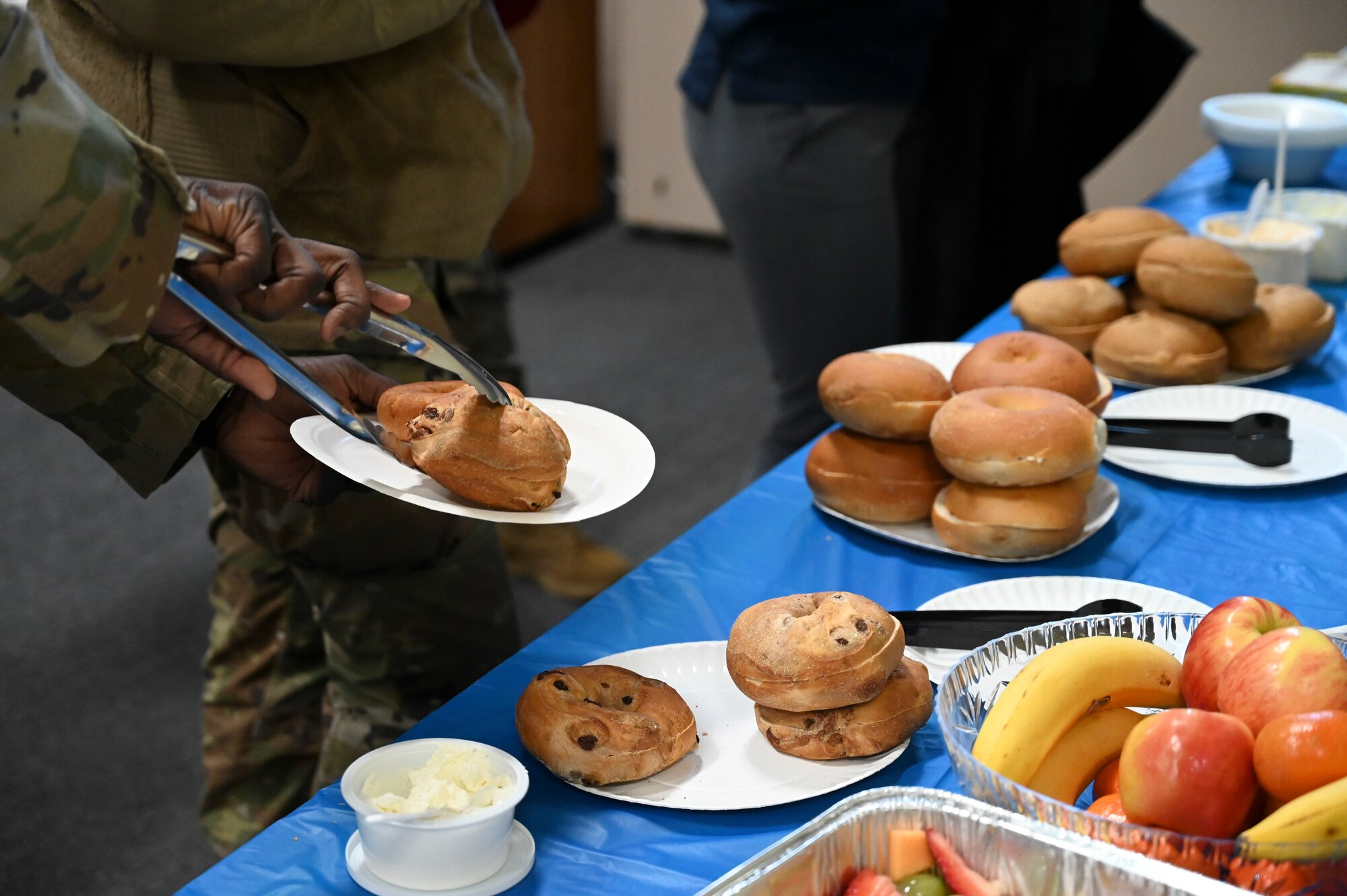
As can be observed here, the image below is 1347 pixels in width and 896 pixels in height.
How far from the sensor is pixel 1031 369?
1.04 m

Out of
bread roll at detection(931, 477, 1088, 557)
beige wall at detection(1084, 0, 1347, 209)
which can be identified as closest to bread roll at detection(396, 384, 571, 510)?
bread roll at detection(931, 477, 1088, 557)

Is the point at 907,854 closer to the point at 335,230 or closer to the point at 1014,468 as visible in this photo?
the point at 1014,468

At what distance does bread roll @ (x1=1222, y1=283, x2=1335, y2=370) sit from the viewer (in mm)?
1285

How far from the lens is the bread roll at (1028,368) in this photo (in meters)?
1.04

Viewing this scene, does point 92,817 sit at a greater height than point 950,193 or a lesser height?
lesser

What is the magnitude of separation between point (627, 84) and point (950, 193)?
8.10 ft

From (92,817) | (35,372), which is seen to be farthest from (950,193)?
(92,817)

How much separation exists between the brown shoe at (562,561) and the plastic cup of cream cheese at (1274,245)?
1176mm

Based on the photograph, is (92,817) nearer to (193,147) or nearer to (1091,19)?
(193,147)

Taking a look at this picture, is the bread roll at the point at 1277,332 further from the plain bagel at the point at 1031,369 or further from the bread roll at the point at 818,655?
the bread roll at the point at 818,655

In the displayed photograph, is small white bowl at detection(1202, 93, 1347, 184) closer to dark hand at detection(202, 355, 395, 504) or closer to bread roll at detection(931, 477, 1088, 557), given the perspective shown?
bread roll at detection(931, 477, 1088, 557)

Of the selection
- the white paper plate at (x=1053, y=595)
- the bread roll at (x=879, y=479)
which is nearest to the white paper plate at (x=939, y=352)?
the bread roll at (x=879, y=479)

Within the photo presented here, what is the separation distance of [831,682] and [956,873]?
157 mm

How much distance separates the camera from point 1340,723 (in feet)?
1.74
